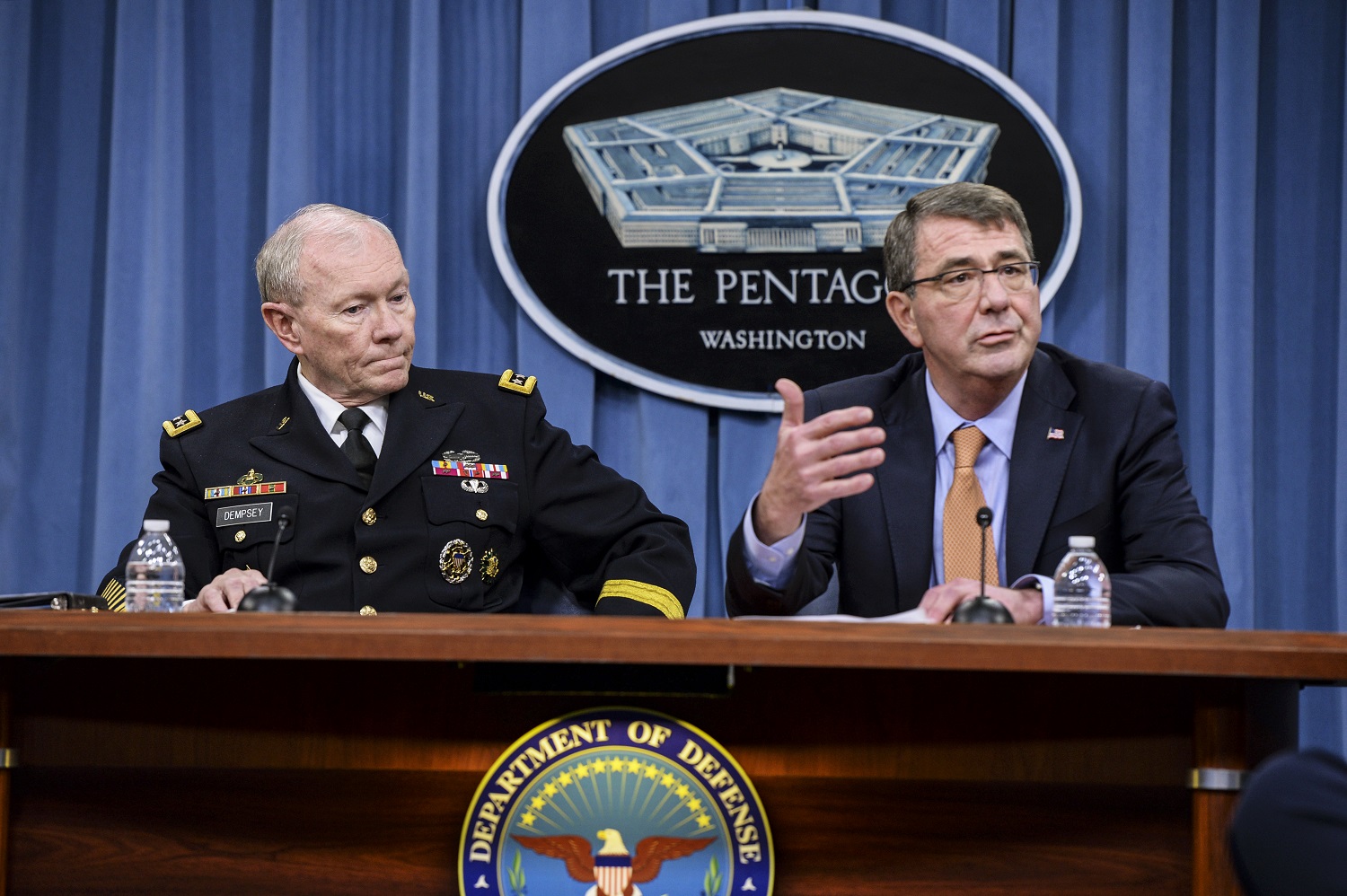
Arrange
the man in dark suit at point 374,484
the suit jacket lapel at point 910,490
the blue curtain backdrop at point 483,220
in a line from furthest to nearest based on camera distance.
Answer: the blue curtain backdrop at point 483,220 → the man in dark suit at point 374,484 → the suit jacket lapel at point 910,490

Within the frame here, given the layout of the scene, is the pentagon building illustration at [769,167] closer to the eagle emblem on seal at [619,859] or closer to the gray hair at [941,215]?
the gray hair at [941,215]

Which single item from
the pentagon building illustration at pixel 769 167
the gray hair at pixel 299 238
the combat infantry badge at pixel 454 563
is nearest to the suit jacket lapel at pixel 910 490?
the combat infantry badge at pixel 454 563

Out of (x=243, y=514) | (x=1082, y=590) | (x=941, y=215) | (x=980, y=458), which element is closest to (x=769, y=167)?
(x=941, y=215)

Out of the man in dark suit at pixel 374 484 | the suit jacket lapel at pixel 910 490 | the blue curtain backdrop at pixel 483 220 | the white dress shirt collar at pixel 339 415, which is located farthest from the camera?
the blue curtain backdrop at pixel 483 220

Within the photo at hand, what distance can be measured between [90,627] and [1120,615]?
119cm

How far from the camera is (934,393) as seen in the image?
216 cm

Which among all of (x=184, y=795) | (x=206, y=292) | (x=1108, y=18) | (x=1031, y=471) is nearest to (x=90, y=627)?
(x=184, y=795)

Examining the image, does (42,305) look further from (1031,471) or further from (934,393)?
(1031,471)

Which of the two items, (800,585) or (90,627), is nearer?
(90,627)

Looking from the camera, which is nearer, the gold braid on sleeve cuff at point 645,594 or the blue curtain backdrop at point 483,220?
the gold braid on sleeve cuff at point 645,594

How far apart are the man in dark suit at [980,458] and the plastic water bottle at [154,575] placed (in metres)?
0.80

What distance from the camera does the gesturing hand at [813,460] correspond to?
1.57m

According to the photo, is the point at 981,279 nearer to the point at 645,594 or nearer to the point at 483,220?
the point at 645,594

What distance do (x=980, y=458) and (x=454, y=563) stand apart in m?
0.89
